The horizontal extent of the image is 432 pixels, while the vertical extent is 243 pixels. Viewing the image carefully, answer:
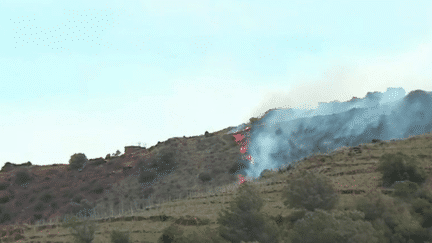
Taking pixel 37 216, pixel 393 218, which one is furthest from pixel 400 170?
pixel 37 216

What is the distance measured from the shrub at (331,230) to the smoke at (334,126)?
46.8m

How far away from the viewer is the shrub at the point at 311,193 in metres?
28.0

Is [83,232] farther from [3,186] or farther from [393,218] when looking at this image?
[3,186]

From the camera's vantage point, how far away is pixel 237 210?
91.5ft

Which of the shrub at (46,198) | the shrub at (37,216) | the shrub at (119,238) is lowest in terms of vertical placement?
the shrub at (119,238)

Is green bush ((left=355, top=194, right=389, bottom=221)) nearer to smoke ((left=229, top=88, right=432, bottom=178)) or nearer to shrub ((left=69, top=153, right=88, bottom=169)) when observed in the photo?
smoke ((left=229, top=88, right=432, bottom=178))

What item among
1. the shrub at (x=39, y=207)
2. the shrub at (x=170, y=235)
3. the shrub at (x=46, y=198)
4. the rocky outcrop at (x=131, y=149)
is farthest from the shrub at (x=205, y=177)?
the shrub at (x=170, y=235)

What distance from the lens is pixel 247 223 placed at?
1067 inches

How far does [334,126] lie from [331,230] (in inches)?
2189

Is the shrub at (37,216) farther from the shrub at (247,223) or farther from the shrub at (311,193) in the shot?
the shrub at (311,193)

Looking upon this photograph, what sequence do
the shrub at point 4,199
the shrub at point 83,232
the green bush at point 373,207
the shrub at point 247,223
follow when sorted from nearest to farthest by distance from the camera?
the green bush at point 373,207, the shrub at point 247,223, the shrub at point 83,232, the shrub at point 4,199

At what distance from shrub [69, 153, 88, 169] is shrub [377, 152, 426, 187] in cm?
7885

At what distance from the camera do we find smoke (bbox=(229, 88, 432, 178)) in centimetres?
6269

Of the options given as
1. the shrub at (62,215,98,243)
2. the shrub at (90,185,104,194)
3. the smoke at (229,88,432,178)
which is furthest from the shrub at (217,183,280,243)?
the shrub at (90,185,104,194)
